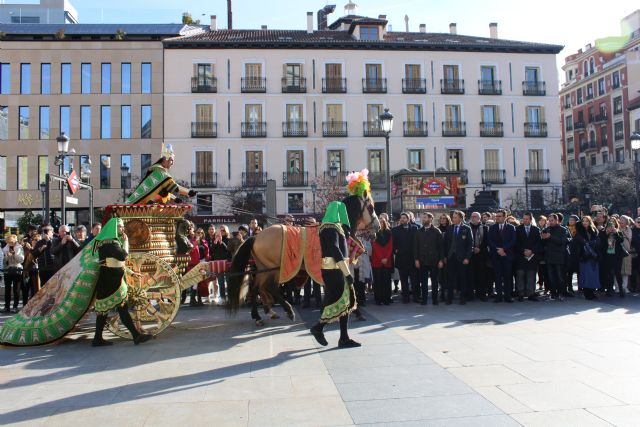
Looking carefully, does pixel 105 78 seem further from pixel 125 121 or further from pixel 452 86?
pixel 452 86

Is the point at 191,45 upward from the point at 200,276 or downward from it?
upward

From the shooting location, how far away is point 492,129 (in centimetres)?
4106

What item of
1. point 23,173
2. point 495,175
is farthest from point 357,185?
point 23,173

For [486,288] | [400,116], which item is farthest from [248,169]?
[486,288]

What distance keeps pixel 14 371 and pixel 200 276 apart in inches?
108

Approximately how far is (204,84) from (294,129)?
736 cm

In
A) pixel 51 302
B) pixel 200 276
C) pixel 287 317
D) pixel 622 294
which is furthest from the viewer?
pixel 622 294

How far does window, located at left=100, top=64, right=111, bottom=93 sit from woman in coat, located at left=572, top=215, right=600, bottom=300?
35.5m

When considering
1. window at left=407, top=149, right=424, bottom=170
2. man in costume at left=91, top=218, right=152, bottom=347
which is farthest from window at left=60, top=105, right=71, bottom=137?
man in costume at left=91, top=218, right=152, bottom=347

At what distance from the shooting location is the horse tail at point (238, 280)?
845cm

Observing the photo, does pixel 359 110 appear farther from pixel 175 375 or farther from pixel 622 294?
pixel 175 375

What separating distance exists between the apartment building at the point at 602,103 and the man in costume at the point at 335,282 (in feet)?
157

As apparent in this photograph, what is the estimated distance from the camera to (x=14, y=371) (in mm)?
6086

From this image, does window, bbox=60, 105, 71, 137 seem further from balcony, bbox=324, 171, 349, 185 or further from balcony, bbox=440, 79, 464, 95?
balcony, bbox=440, 79, 464, 95
